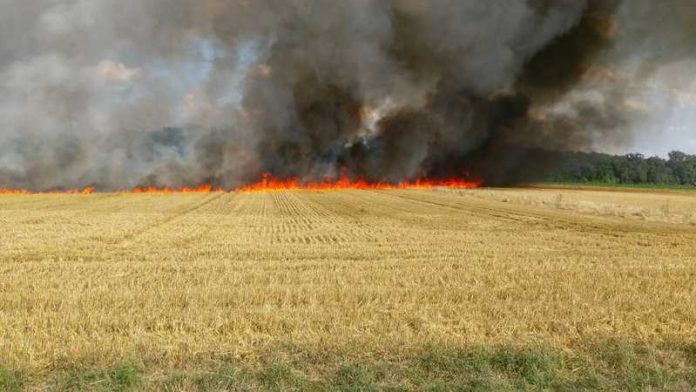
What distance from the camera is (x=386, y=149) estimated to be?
7794 centimetres

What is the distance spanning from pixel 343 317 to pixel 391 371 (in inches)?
83.9

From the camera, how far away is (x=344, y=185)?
3046 inches

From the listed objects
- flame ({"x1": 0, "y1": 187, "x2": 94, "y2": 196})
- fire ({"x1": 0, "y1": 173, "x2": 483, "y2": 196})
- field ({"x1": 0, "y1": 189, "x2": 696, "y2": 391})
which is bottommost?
flame ({"x1": 0, "y1": 187, "x2": 94, "y2": 196})

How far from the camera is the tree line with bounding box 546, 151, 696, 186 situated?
127250mm

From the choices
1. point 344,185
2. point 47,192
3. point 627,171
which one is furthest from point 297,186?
point 627,171

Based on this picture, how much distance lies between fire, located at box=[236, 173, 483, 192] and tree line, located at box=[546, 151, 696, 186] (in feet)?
164

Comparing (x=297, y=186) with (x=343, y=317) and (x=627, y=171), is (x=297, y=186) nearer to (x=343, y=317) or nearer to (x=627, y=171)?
(x=343, y=317)

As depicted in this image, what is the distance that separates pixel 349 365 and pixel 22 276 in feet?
28.0

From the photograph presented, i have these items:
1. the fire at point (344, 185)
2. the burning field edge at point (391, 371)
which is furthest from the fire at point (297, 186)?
the burning field edge at point (391, 371)

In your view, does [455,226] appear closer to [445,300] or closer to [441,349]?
[445,300]

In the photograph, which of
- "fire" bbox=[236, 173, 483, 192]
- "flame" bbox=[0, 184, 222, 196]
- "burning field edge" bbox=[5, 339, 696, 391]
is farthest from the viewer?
"fire" bbox=[236, 173, 483, 192]

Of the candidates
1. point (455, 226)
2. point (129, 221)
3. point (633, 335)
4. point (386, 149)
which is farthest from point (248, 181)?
point (633, 335)

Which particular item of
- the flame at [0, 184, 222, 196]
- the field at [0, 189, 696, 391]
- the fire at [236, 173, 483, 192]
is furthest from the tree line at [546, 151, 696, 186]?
the field at [0, 189, 696, 391]

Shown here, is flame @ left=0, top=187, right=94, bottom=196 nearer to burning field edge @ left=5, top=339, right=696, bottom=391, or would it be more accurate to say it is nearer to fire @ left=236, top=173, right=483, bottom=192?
fire @ left=236, top=173, right=483, bottom=192
